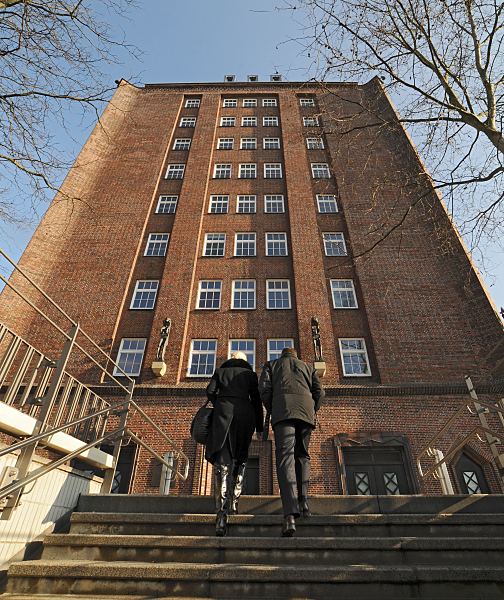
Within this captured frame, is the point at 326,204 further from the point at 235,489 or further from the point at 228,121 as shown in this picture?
the point at 235,489

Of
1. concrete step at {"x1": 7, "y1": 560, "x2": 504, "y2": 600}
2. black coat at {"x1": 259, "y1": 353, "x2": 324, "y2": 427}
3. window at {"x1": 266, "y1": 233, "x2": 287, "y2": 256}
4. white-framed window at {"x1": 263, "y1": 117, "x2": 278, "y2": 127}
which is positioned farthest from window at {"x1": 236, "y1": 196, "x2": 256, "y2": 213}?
concrete step at {"x1": 7, "y1": 560, "x2": 504, "y2": 600}

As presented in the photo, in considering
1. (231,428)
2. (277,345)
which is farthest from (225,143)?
(231,428)

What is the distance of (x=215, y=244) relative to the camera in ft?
62.6

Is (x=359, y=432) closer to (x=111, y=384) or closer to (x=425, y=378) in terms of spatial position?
(x=425, y=378)

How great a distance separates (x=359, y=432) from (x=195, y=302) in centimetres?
856

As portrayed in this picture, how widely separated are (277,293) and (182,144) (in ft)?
44.9

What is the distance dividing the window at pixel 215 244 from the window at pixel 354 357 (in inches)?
292

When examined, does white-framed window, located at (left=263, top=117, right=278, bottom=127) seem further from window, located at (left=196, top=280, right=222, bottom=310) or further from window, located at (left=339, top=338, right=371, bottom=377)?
window, located at (left=339, top=338, right=371, bottom=377)

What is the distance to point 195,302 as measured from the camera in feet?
55.1

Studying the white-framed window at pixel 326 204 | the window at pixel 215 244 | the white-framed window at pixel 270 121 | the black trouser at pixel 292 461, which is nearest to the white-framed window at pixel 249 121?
the white-framed window at pixel 270 121

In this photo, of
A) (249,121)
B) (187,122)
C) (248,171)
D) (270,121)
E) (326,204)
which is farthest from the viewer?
(249,121)

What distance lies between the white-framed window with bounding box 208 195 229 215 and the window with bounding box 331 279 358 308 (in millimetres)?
7411

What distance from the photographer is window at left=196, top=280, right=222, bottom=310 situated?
54.9 ft

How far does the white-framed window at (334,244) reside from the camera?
18359mm
